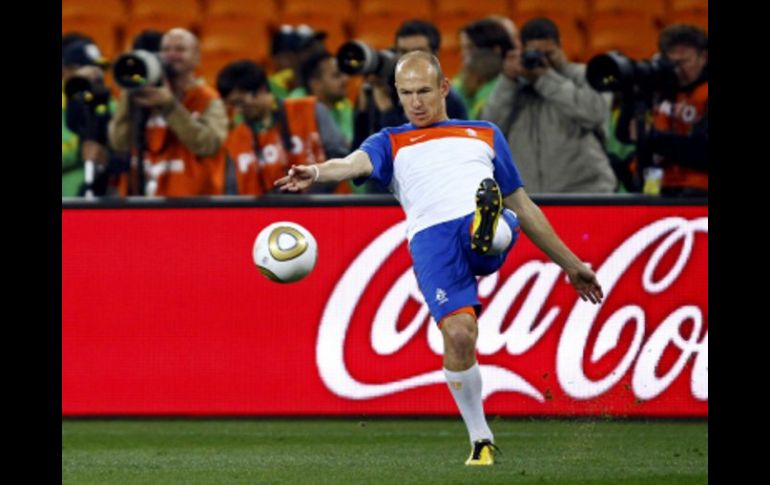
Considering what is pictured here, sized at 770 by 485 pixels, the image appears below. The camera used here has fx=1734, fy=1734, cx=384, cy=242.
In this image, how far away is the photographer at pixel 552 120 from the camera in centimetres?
1167

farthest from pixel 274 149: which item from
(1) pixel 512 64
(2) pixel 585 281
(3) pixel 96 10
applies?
(3) pixel 96 10

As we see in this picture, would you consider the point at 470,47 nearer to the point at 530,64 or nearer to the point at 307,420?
the point at 530,64

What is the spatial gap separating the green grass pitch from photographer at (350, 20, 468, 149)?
2.02 meters

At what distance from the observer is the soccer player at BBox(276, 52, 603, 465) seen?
8.41 meters

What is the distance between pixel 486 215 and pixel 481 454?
3.96 ft

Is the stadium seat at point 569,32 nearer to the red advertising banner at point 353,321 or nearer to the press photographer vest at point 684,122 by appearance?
the press photographer vest at point 684,122

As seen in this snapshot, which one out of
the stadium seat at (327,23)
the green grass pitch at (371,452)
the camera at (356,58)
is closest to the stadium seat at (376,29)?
the stadium seat at (327,23)

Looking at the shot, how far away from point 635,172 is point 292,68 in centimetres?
370

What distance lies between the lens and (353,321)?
11180 millimetres

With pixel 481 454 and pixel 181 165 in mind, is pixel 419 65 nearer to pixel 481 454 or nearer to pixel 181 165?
pixel 481 454

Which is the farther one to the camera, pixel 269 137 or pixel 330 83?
pixel 330 83

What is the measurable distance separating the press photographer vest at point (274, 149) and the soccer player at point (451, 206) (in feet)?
11.4
